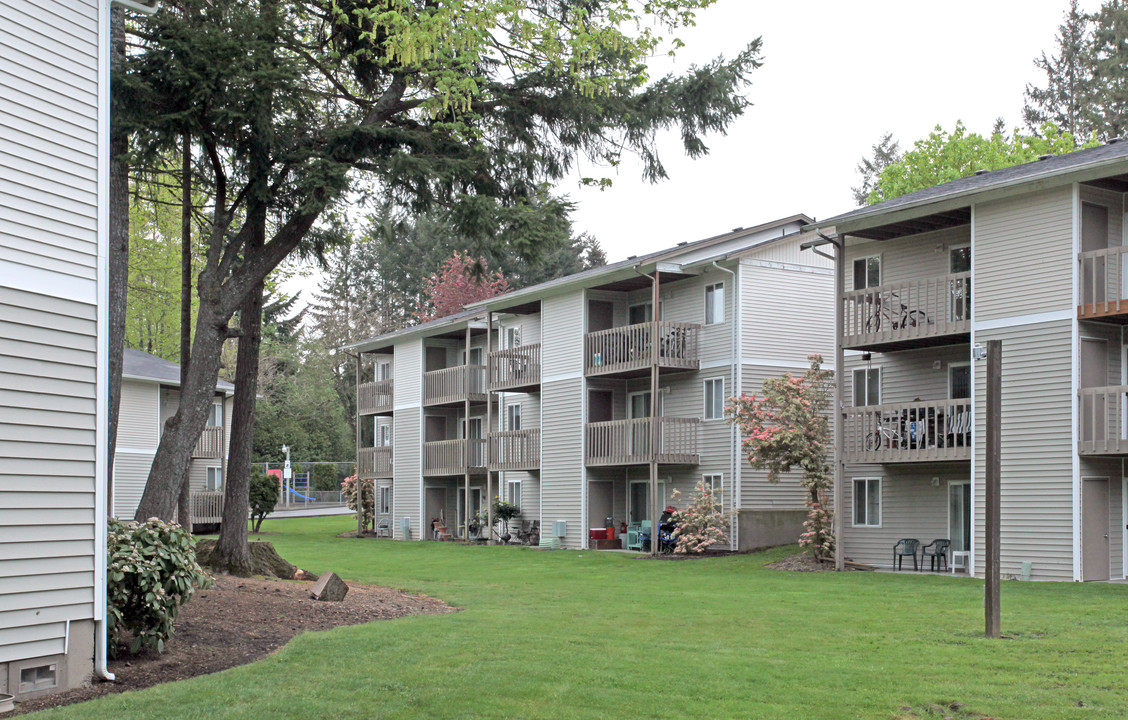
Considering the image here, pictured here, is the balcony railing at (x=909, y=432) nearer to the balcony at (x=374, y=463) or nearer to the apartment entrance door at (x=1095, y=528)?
the apartment entrance door at (x=1095, y=528)

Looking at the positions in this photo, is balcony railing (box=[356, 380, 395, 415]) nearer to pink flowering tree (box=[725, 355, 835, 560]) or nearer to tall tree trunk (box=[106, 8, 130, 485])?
pink flowering tree (box=[725, 355, 835, 560])

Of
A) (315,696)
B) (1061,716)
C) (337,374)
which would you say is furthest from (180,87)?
(337,374)

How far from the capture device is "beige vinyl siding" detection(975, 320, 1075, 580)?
69.5 ft

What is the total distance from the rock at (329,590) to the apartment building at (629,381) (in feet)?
45.2

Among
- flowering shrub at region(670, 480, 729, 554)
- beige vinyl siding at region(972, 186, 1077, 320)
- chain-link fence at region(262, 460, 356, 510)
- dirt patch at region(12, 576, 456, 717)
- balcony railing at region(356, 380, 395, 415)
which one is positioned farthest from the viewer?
chain-link fence at region(262, 460, 356, 510)

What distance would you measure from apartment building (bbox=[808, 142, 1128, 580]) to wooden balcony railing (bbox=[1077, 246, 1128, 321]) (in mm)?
26

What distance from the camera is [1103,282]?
2089 centimetres

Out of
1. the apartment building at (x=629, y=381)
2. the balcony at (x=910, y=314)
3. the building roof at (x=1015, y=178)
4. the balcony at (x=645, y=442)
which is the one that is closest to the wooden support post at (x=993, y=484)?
the building roof at (x=1015, y=178)

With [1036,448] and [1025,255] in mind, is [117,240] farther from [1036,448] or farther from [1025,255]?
[1036,448]

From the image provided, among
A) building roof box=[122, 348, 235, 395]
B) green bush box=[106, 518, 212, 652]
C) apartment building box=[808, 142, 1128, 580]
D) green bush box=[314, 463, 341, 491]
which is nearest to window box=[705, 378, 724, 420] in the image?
apartment building box=[808, 142, 1128, 580]

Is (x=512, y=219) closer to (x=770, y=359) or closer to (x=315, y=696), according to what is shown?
(x=315, y=696)

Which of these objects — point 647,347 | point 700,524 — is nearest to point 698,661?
point 700,524

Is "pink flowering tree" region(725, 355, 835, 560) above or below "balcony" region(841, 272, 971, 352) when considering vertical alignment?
below

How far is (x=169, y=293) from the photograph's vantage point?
44.9 meters
